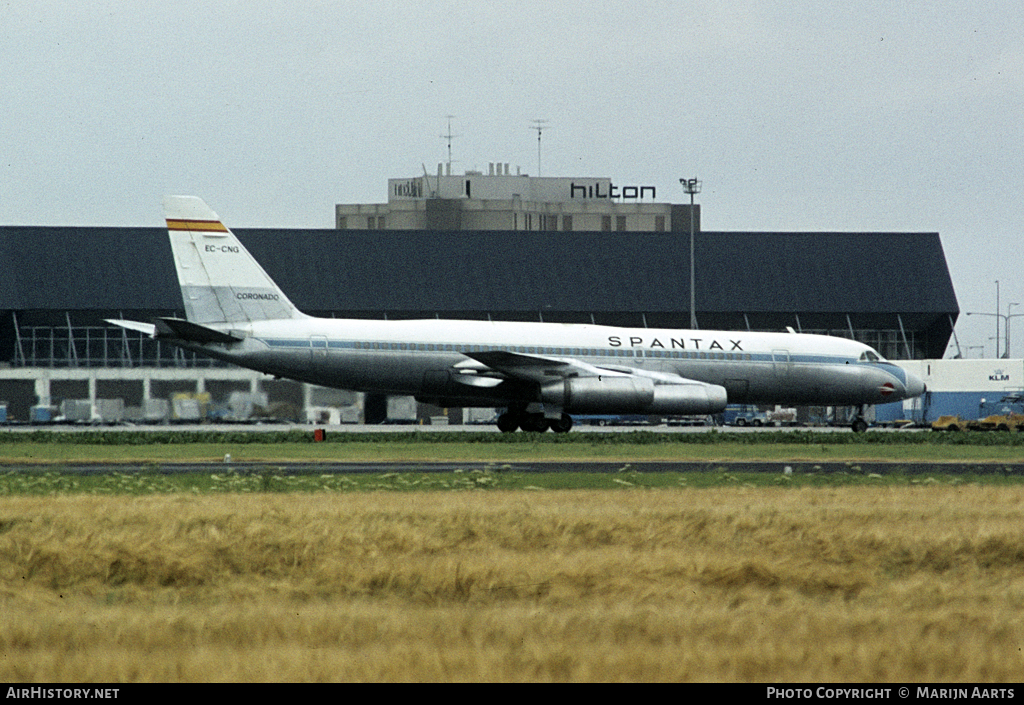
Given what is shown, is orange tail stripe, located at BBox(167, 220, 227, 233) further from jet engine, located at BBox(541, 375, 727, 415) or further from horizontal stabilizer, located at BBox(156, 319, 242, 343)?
jet engine, located at BBox(541, 375, 727, 415)

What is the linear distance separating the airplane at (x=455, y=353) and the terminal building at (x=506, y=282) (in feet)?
87.4

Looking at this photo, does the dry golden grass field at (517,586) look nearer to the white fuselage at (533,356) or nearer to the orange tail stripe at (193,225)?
the white fuselage at (533,356)

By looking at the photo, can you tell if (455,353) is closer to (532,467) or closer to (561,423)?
(561,423)

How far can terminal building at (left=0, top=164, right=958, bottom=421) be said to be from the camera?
3391 inches

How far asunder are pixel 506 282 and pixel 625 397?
41.1 meters

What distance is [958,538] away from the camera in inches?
882

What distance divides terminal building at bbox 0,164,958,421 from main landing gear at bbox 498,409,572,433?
89.0ft

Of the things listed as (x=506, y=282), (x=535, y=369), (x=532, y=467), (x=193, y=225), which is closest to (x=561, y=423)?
(x=535, y=369)

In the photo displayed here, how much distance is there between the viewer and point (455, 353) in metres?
53.5

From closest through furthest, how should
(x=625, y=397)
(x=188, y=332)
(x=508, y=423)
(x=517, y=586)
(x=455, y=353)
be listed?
(x=517, y=586)
(x=188, y=332)
(x=625, y=397)
(x=455, y=353)
(x=508, y=423)

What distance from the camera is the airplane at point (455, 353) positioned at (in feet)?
172

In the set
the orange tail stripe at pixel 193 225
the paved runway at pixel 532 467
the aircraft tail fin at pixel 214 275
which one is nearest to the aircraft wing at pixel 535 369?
the aircraft tail fin at pixel 214 275
